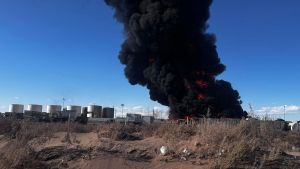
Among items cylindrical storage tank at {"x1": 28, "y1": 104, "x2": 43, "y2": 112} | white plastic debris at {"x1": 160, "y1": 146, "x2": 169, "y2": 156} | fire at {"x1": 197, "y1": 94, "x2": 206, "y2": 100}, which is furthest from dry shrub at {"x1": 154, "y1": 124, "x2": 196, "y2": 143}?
cylindrical storage tank at {"x1": 28, "y1": 104, "x2": 43, "y2": 112}

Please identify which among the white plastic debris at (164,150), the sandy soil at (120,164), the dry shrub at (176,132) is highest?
the dry shrub at (176,132)

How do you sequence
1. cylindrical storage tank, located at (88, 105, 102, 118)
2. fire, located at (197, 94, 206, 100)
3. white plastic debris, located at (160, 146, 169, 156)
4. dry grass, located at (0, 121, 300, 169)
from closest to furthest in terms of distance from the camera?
1. dry grass, located at (0, 121, 300, 169)
2. white plastic debris, located at (160, 146, 169, 156)
3. fire, located at (197, 94, 206, 100)
4. cylindrical storage tank, located at (88, 105, 102, 118)

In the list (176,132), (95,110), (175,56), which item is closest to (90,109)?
(95,110)

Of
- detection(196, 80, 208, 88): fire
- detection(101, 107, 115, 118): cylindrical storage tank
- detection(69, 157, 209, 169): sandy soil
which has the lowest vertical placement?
detection(69, 157, 209, 169): sandy soil

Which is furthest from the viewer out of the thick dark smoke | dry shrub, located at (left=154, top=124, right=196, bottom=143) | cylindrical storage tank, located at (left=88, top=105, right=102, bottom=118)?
cylindrical storage tank, located at (left=88, top=105, right=102, bottom=118)

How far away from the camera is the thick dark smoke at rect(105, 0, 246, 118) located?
4578cm

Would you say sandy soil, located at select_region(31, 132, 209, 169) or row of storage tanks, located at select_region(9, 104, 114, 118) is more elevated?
row of storage tanks, located at select_region(9, 104, 114, 118)

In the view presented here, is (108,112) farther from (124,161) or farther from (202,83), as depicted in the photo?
(124,161)

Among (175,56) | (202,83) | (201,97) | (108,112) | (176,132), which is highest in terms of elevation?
(175,56)

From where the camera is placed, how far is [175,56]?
4834cm

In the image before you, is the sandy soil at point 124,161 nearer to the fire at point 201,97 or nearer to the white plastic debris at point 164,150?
the white plastic debris at point 164,150

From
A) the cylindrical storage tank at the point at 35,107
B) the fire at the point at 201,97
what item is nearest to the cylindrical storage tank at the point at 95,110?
the cylindrical storage tank at the point at 35,107

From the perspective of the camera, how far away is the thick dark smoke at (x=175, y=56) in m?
45.8

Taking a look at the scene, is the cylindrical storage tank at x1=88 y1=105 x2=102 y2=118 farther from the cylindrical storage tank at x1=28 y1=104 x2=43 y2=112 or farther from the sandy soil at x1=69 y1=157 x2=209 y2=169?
the sandy soil at x1=69 y1=157 x2=209 y2=169
